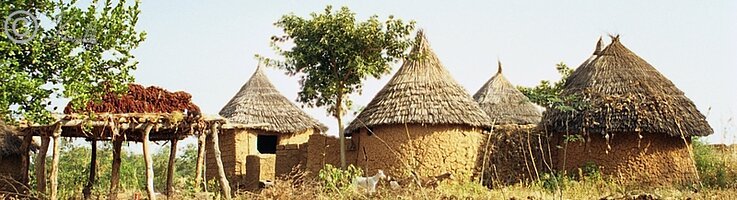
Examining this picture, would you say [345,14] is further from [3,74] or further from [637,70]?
[3,74]

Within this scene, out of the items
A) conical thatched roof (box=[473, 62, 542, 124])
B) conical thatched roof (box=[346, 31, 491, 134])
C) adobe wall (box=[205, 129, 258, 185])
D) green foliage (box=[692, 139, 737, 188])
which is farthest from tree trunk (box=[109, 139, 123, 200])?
conical thatched roof (box=[473, 62, 542, 124])

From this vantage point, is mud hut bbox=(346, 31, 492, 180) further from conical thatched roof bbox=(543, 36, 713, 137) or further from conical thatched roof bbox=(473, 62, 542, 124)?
conical thatched roof bbox=(473, 62, 542, 124)

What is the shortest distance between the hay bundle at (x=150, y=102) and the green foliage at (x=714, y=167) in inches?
315

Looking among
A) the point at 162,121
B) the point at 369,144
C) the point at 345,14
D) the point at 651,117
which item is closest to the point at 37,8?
the point at 162,121

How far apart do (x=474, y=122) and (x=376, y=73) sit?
3150mm

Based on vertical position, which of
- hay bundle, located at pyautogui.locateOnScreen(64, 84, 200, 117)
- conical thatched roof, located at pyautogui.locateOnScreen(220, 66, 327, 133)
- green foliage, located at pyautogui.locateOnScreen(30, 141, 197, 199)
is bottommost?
green foliage, located at pyautogui.locateOnScreen(30, 141, 197, 199)

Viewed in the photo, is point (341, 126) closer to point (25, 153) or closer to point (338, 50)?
point (338, 50)

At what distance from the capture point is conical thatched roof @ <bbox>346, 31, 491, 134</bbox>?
1574 cm

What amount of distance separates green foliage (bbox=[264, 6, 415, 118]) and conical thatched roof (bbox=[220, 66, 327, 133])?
2977 mm

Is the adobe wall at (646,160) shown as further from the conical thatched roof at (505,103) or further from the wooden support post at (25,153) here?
the wooden support post at (25,153)

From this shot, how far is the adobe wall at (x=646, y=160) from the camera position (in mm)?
15383

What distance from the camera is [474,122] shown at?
15930mm

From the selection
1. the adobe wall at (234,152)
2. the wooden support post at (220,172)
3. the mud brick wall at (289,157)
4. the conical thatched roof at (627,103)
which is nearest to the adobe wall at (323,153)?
the mud brick wall at (289,157)

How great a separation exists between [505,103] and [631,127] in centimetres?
638
